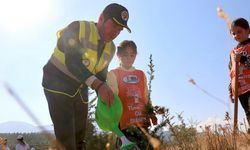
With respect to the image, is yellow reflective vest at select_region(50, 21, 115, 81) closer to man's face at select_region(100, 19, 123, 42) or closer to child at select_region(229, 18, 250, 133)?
man's face at select_region(100, 19, 123, 42)

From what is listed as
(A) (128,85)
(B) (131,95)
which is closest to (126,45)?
(A) (128,85)

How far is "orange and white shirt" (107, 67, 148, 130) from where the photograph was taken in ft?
15.7

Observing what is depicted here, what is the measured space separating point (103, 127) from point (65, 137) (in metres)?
0.45

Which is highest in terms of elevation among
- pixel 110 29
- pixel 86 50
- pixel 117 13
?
pixel 117 13

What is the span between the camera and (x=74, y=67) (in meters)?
3.09

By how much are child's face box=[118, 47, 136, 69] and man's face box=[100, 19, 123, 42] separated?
1637 millimetres

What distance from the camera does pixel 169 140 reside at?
4055 millimetres

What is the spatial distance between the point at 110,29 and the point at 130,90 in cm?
172

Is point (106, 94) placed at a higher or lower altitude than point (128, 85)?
higher

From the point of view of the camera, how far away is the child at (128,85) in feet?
15.7

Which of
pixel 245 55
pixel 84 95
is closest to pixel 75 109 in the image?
pixel 84 95

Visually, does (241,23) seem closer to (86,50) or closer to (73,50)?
(86,50)

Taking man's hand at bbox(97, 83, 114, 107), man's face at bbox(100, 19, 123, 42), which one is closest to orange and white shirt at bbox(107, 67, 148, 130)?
man's face at bbox(100, 19, 123, 42)

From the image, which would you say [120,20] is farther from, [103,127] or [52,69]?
[103,127]
